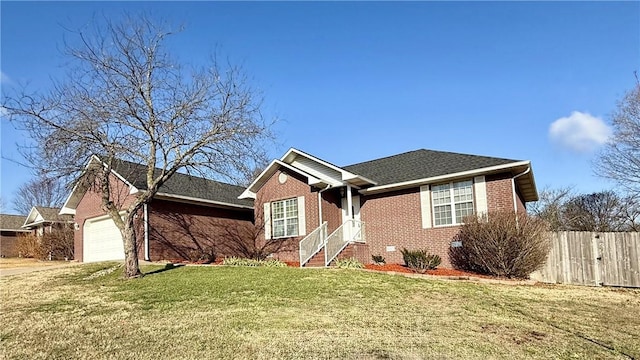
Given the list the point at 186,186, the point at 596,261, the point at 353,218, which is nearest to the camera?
the point at 596,261

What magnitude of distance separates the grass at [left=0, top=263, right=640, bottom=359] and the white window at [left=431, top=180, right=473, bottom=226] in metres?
4.34

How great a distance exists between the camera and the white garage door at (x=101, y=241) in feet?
66.9

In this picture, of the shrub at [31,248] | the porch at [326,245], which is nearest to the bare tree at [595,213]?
the porch at [326,245]

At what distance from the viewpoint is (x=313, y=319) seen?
7957mm

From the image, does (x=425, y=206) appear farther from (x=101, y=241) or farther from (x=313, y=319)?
(x=101, y=241)

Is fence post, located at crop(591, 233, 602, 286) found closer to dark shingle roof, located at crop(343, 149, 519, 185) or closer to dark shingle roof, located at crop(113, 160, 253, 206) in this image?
dark shingle roof, located at crop(343, 149, 519, 185)

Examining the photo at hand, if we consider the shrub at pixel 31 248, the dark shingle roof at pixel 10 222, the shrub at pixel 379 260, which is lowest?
the shrub at pixel 379 260

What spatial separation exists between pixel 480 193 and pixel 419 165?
343cm

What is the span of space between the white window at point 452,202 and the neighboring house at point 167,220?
955 cm

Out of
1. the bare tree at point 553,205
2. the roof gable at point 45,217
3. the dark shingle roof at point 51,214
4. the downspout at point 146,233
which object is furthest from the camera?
the bare tree at point 553,205

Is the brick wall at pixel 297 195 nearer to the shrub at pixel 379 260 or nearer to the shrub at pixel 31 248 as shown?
the shrub at pixel 379 260

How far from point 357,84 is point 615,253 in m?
9.89

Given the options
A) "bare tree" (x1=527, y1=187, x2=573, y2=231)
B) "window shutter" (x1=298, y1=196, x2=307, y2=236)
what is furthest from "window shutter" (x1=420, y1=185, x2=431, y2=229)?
"bare tree" (x1=527, y1=187, x2=573, y2=231)

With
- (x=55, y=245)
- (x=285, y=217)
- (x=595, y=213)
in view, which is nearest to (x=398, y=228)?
(x=285, y=217)
